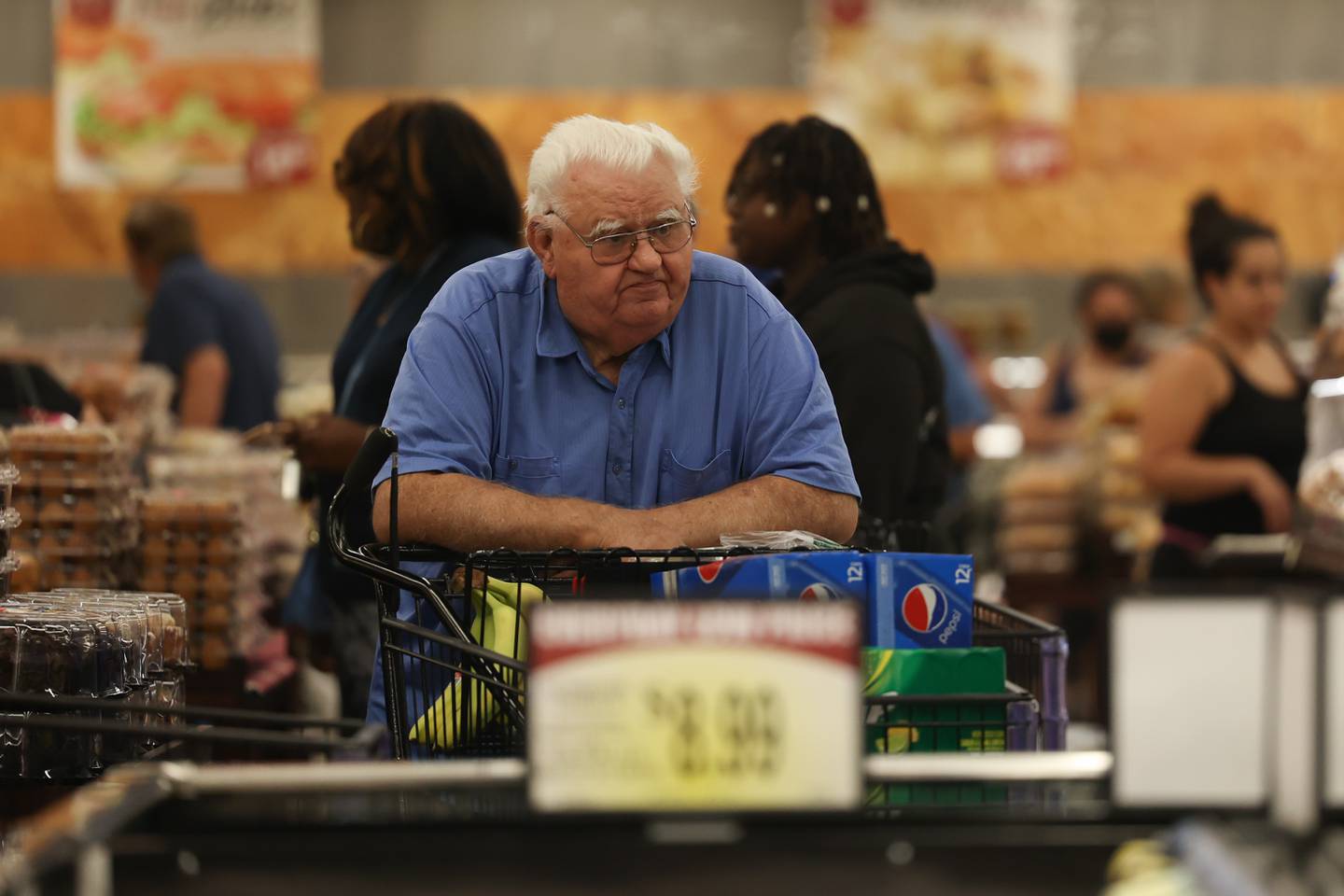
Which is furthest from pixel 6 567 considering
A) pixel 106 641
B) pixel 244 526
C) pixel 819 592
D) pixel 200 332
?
pixel 200 332

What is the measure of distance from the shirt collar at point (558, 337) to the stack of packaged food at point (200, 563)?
5.49ft

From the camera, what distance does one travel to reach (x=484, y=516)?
2.46 meters

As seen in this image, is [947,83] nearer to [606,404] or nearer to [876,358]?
[876,358]

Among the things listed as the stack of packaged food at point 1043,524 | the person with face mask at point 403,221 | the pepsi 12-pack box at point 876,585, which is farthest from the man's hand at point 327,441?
the stack of packaged food at point 1043,524

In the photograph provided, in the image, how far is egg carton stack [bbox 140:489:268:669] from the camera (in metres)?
4.01

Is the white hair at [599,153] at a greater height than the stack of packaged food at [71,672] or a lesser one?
greater

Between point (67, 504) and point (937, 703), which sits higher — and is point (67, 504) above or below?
above

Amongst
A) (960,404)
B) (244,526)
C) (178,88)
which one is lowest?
(244,526)

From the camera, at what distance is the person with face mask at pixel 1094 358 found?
26.3 ft

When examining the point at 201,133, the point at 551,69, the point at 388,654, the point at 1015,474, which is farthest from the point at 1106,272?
the point at 388,654

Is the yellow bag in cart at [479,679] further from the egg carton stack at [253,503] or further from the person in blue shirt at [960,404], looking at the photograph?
the person in blue shirt at [960,404]

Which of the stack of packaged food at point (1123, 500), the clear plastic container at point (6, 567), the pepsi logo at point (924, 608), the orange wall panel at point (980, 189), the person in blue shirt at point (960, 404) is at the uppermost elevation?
the orange wall panel at point (980, 189)

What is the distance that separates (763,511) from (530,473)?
0.35 metres

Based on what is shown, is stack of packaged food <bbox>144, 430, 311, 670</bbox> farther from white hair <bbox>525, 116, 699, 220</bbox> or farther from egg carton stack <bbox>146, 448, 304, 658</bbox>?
white hair <bbox>525, 116, 699, 220</bbox>
